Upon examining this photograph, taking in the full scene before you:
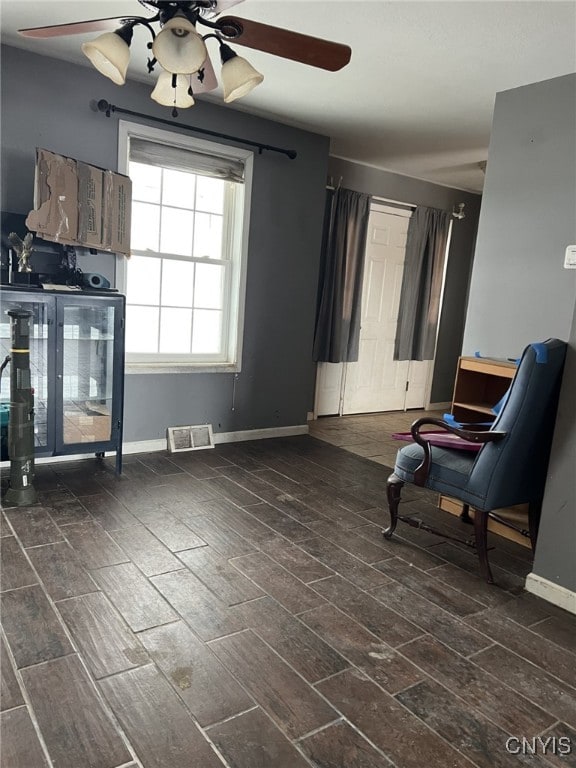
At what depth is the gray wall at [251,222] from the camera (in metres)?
3.48

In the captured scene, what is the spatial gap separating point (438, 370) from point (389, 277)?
1466mm

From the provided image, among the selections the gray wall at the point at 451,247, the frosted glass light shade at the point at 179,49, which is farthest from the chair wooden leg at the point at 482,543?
the gray wall at the point at 451,247

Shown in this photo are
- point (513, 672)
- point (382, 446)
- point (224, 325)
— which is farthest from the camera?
point (382, 446)

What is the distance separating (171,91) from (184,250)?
7.01ft

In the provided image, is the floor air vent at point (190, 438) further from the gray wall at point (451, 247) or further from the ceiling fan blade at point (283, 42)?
the gray wall at point (451, 247)

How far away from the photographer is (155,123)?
390 centimetres

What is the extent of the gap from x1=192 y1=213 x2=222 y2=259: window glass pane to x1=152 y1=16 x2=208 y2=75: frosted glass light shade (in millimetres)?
2537

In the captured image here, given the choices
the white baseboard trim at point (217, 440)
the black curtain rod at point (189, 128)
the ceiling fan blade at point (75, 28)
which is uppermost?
the black curtain rod at point (189, 128)

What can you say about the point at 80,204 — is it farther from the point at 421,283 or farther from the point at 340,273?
the point at 421,283

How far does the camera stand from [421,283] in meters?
6.36

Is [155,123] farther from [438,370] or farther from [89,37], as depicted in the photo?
[438,370]

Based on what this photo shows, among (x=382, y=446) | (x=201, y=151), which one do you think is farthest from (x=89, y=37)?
(x=382, y=446)

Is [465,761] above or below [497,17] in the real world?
below

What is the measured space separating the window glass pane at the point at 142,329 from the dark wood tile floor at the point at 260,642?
125cm
